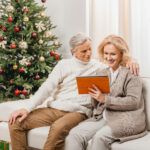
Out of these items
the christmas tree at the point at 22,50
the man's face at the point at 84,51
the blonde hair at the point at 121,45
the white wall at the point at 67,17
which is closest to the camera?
the blonde hair at the point at 121,45

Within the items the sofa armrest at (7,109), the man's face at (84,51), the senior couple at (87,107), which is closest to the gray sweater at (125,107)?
the senior couple at (87,107)

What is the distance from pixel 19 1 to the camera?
170 inches

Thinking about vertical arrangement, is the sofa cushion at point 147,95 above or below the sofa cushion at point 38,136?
above

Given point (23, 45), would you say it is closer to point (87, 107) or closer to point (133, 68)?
point (87, 107)

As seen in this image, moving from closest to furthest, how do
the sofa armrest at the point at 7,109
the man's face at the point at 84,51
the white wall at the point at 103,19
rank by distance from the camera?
1. the man's face at the point at 84,51
2. the sofa armrest at the point at 7,109
3. the white wall at the point at 103,19

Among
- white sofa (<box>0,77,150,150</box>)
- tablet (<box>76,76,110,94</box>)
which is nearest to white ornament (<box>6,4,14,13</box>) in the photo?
white sofa (<box>0,77,150,150</box>)

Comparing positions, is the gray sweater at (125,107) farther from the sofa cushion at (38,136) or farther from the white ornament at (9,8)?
the white ornament at (9,8)

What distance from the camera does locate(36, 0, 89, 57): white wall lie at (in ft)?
16.3

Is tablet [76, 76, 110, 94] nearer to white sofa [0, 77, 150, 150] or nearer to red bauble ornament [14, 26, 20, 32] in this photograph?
white sofa [0, 77, 150, 150]

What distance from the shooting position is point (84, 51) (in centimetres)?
316

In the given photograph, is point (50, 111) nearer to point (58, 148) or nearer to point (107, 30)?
point (58, 148)

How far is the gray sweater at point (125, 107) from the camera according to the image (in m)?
2.62

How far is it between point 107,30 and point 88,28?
338mm

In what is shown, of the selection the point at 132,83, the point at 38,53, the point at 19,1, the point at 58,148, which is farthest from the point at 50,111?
the point at 19,1
